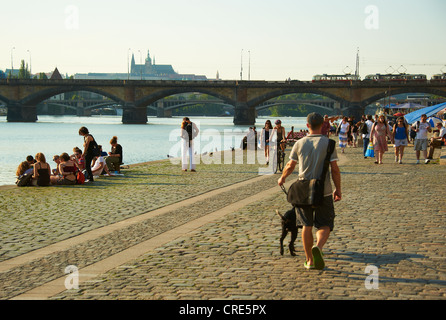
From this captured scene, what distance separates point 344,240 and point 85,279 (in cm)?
337

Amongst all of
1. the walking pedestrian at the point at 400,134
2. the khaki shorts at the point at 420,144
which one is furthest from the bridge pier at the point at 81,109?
the khaki shorts at the point at 420,144

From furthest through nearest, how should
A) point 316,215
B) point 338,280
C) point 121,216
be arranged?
point 121,216 < point 316,215 < point 338,280

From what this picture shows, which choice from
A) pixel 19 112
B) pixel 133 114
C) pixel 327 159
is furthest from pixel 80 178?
pixel 19 112

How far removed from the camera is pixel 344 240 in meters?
7.87

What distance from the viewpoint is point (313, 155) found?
6297 millimetres

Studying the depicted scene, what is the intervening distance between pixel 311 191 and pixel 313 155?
361 mm

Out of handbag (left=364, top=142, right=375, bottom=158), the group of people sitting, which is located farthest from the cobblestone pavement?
handbag (left=364, top=142, right=375, bottom=158)

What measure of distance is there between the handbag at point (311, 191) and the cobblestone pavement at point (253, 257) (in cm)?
68

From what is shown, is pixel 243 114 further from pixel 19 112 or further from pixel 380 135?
pixel 380 135

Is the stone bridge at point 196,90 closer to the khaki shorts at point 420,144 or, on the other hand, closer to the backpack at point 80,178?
the khaki shorts at point 420,144

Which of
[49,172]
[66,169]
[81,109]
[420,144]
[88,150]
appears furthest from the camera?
[81,109]

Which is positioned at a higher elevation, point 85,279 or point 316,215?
point 316,215
